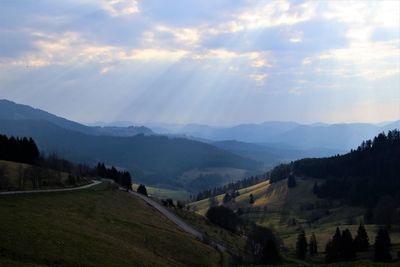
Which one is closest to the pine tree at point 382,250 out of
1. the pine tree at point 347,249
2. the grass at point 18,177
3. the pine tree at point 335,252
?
the pine tree at point 347,249

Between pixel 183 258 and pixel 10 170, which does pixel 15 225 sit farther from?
pixel 10 170

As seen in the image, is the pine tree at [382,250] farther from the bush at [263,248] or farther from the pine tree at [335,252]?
the bush at [263,248]

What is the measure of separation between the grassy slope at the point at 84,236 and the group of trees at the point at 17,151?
62772 millimetres

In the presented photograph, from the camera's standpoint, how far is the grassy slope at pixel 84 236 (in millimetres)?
46062

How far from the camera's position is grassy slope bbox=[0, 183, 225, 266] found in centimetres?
4606

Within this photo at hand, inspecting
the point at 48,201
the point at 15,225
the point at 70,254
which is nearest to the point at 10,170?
the point at 48,201

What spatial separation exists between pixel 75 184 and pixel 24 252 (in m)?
85.3

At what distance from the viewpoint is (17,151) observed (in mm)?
151750

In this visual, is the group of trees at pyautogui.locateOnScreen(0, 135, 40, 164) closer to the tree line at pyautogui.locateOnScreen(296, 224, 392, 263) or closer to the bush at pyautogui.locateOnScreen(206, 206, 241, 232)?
the bush at pyautogui.locateOnScreen(206, 206, 241, 232)

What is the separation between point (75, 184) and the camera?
419 ft

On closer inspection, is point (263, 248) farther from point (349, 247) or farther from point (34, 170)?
point (34, 170)

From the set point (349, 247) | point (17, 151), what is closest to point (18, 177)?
point (17, 151)

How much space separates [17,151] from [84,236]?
4225 inches

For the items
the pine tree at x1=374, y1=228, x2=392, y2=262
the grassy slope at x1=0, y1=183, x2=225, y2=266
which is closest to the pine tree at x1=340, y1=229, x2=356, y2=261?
the pine tree at x1=374, y1=228, x2=392, y2=262
